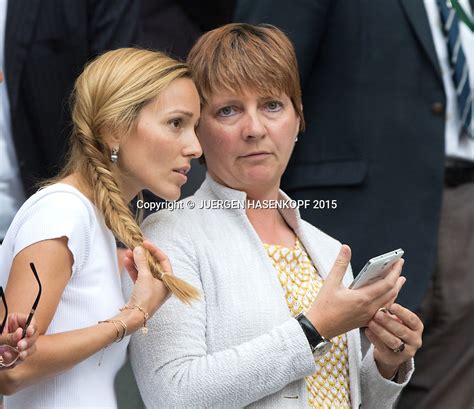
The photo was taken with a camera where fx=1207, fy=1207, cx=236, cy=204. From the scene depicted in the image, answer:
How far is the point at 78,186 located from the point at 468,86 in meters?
1.75

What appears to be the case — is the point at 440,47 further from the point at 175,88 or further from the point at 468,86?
the point at 175,88

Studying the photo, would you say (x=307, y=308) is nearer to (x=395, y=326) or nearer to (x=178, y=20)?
(x=395, y=326)

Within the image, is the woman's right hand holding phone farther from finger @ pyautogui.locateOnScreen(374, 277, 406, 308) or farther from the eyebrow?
the eyebrow

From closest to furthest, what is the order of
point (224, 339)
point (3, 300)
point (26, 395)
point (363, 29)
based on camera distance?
1. point (3, 300)
2. point (26, 395)
3. point (224, 339)
4. point (363, 29)

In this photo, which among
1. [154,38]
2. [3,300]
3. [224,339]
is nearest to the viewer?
[3,300]

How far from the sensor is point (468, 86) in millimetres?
4062

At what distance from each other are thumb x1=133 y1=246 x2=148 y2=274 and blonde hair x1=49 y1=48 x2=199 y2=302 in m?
0.05

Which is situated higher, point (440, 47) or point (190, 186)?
point (440, 47)

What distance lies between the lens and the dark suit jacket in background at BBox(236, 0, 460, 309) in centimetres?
395

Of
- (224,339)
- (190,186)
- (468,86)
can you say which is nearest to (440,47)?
(468,86)

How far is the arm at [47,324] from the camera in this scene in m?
2.51

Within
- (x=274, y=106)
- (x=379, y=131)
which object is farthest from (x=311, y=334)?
(x=379, y=131)

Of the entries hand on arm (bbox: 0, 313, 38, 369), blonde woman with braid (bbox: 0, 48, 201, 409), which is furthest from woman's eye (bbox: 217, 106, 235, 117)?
hand on arm (bbox: 0, 313, 38, 369)

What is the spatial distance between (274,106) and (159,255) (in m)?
0.67
